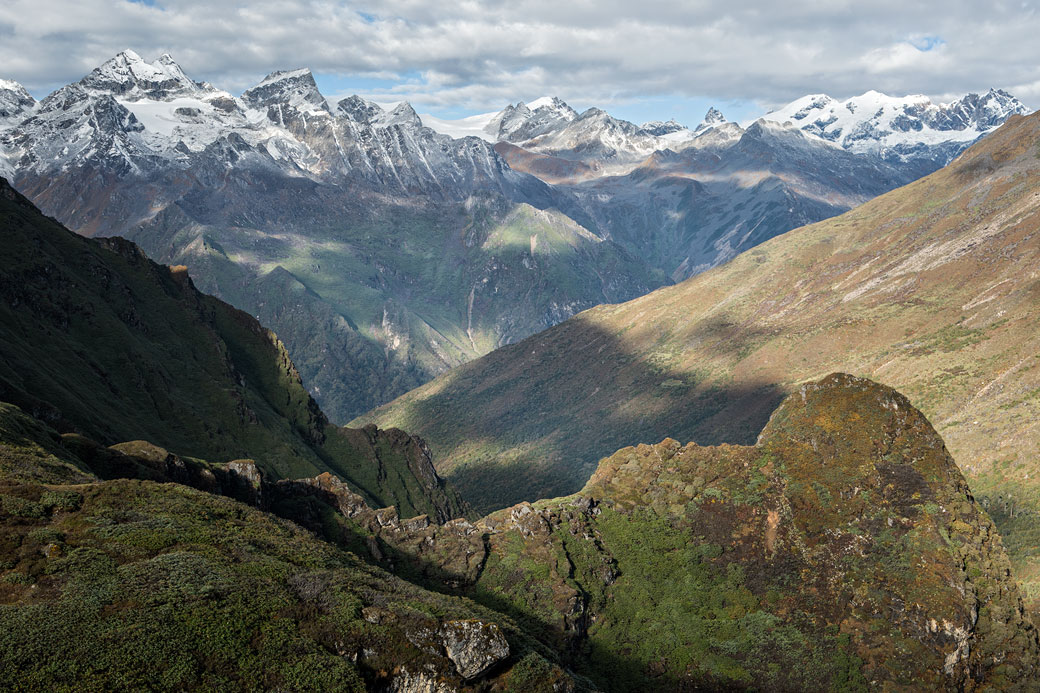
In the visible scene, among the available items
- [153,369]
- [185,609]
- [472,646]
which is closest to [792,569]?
[472,646]

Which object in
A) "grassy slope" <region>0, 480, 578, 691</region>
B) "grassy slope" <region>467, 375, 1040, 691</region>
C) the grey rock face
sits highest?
"grassy slope" <region>0, 480, 578, 691</region>

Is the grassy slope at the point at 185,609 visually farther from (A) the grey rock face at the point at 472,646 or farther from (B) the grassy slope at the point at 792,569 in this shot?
(B) the grassy slope at the point at 792,569

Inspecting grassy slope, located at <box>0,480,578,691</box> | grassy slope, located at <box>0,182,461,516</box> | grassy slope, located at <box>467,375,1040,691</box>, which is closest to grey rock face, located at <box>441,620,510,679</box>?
grassy slope, located at <box>0,480,578,691</box>

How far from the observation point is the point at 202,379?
144m

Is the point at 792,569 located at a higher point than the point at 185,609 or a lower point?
lower

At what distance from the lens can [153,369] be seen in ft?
430

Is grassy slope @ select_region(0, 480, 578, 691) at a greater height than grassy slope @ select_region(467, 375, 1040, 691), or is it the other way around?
grassy slope @ select_region(0, 480, 578, 691)

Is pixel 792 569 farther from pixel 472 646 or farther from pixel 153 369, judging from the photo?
pixel 153 369

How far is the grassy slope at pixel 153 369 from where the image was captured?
101750 millimetres

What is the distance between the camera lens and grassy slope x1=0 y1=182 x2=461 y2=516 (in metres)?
102

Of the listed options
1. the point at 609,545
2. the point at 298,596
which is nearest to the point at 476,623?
the point at 298,596

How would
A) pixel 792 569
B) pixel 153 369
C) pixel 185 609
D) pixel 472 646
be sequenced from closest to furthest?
1. pixel 185 609
2. pixel 472 646
3. pixel 792 569
4. pixel 153 369

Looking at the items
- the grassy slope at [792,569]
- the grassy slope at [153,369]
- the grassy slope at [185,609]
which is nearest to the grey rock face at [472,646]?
the grassy slope at [185,609]

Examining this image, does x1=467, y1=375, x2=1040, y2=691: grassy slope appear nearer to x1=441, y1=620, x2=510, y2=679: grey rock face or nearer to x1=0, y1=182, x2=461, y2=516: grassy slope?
x1=441, y1=620, x2=510, y2=679: grey rock face
